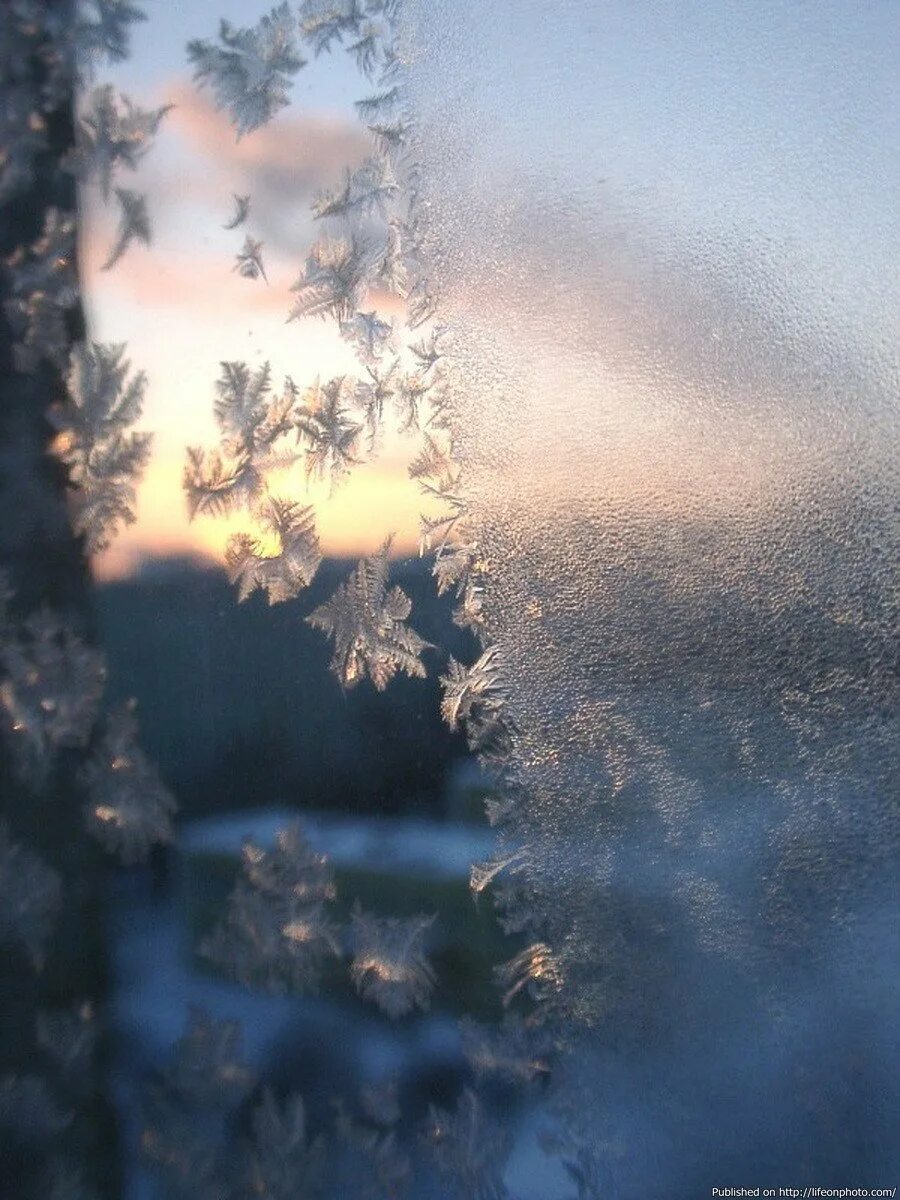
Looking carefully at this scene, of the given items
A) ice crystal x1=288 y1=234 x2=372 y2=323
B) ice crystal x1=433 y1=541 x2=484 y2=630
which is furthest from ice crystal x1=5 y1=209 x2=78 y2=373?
ice crystal x1=433 y1=541 x2=484 y2=630

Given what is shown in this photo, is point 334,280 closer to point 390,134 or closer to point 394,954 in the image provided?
point 390,134

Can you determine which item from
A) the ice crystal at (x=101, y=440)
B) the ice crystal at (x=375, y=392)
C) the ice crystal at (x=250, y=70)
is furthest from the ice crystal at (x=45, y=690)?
the ice crystal at (x=250, y=70)

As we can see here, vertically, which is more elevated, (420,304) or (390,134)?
(390,134)

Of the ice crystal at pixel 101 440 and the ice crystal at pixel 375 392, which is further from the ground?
the ice crystal at pixel 375 392

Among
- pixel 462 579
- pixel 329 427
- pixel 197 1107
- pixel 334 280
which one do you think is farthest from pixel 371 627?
pixel 197 1107

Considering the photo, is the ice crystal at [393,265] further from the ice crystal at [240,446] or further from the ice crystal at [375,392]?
the ice crystal at [240,446]
